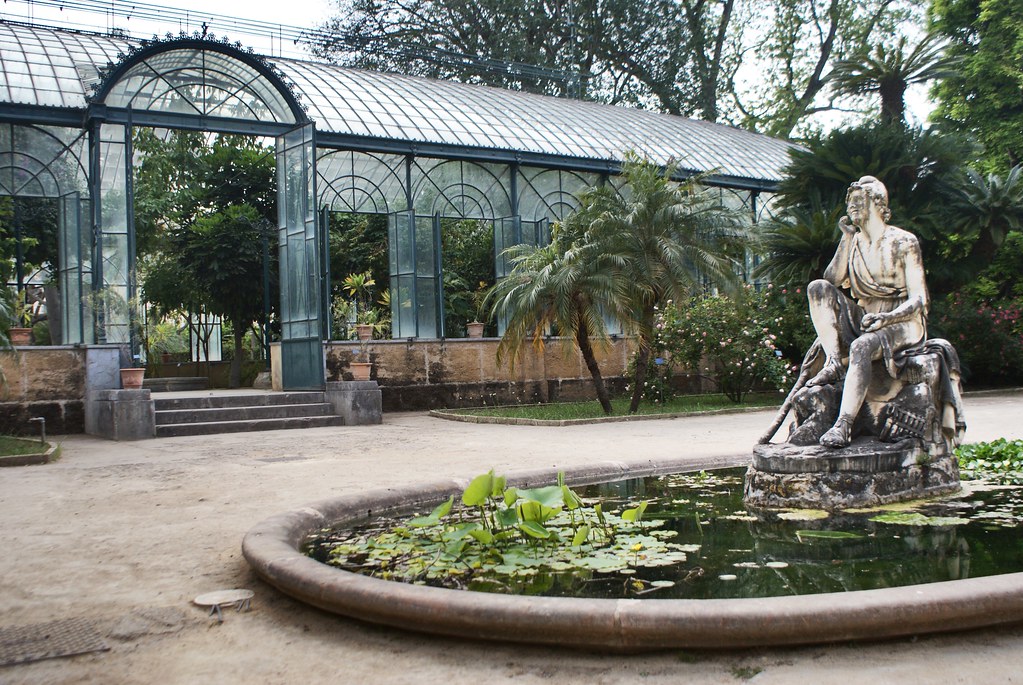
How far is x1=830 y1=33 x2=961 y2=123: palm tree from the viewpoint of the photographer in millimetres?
22906

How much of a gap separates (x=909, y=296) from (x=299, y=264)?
1334cm

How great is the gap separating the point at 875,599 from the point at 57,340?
18683 mm

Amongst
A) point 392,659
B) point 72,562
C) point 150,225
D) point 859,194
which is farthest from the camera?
point 150,225

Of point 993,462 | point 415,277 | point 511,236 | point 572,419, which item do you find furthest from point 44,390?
point 993,462

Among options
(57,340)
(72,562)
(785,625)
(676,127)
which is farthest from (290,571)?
(676,127)

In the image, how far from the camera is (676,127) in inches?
1104

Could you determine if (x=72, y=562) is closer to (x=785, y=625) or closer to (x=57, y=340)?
(x=785, y=625)

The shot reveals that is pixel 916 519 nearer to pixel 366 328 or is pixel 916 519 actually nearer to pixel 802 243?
pixel 366 328

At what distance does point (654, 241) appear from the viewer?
1614 centimetres

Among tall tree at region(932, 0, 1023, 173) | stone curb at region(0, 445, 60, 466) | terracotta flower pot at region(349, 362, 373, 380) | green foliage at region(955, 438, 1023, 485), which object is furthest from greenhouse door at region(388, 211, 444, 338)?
tall tree at region(932, 0, 1023, 173)

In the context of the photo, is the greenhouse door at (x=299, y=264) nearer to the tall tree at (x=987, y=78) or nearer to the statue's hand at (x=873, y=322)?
the statue's hand at (x=873, y=322)

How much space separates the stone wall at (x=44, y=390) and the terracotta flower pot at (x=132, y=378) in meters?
1.30

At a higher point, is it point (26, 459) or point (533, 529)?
point (533, 529)

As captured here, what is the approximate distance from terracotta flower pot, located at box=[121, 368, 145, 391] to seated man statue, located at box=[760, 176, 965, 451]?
425 inches
